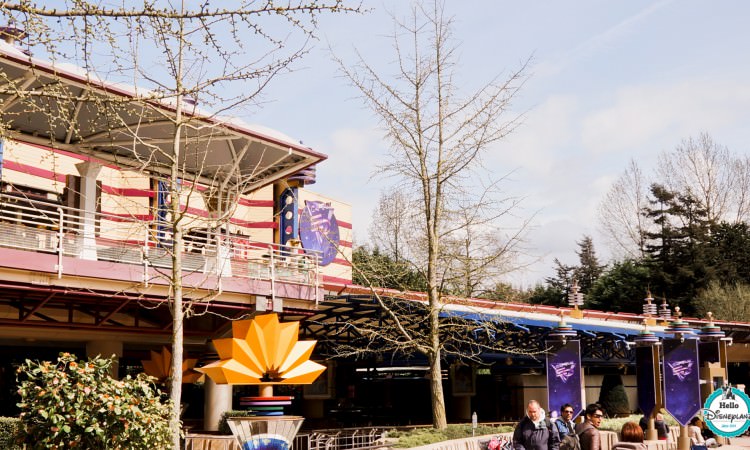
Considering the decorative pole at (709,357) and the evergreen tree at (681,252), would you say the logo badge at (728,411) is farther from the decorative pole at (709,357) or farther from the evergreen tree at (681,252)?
the evergreen tree at (681,252)

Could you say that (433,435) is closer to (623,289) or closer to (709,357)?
(709,357)

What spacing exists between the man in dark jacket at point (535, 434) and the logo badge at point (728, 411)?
4090mm

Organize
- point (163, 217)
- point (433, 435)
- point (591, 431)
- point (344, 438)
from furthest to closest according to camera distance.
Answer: point (344, 438)
point (433, 435)
point (163, 217)
point (591, 431)

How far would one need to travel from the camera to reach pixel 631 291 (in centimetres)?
6025

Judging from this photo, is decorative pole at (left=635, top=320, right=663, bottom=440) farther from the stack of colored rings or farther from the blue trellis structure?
the blue trellis structure

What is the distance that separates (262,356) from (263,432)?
2.71 metres

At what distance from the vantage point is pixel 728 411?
13.9 m

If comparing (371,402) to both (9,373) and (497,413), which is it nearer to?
(497,413)

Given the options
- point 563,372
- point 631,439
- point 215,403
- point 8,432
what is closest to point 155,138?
point 215,403

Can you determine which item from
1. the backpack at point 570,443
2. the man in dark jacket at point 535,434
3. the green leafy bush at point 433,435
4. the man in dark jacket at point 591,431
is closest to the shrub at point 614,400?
the green leafy bush at point 433,435

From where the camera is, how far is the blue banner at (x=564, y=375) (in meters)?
21.8

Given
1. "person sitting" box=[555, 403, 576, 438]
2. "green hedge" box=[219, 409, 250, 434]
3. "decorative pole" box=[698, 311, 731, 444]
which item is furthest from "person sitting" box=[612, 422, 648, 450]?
"decorative pole" box=[698, 311, 731, 444]

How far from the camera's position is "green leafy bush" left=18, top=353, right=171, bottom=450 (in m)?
10.9

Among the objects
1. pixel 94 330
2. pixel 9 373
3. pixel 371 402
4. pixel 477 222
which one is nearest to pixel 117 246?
pixel 94 330
